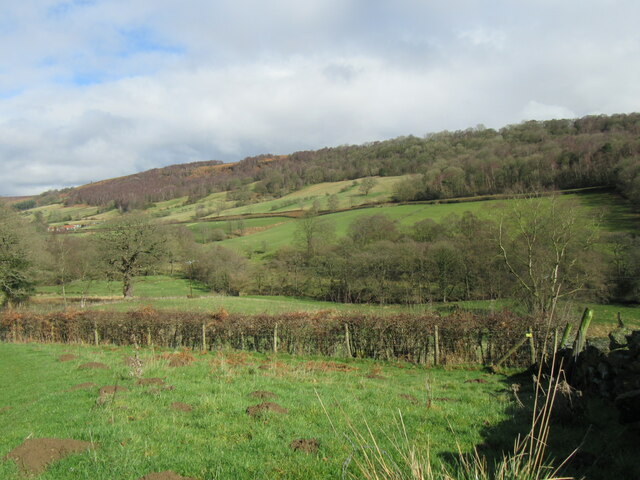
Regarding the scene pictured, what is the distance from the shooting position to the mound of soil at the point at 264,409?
7.80m

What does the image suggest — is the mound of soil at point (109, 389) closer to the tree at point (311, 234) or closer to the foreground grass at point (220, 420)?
the foreground grass at point (220, 420)

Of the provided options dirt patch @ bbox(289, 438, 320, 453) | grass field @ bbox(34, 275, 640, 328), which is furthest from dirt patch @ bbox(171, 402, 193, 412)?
grass field @ bbox(34, 275, 640, 328)

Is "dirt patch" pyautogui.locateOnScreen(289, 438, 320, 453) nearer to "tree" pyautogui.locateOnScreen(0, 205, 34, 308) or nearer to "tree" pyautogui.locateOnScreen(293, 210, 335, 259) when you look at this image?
"tree" pyautogui.locateOnScreen(0, 205, 34, 308)

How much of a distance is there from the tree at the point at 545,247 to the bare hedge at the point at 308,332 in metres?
14.7

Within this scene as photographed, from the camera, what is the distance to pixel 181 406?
8.17 m

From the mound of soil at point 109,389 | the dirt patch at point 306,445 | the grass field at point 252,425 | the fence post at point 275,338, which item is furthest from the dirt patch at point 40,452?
the fence post at point 275,338

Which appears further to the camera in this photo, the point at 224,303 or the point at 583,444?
the point at 224,303

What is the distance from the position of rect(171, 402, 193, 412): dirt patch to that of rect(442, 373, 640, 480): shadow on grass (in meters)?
5.07

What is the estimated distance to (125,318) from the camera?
24406 millimetres

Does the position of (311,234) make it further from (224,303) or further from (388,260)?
(224,303)

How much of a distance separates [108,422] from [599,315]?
139 ft

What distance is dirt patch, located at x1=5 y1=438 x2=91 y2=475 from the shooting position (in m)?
5.51

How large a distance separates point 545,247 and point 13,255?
181 ft

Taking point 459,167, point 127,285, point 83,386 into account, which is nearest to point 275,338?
point 83,386
